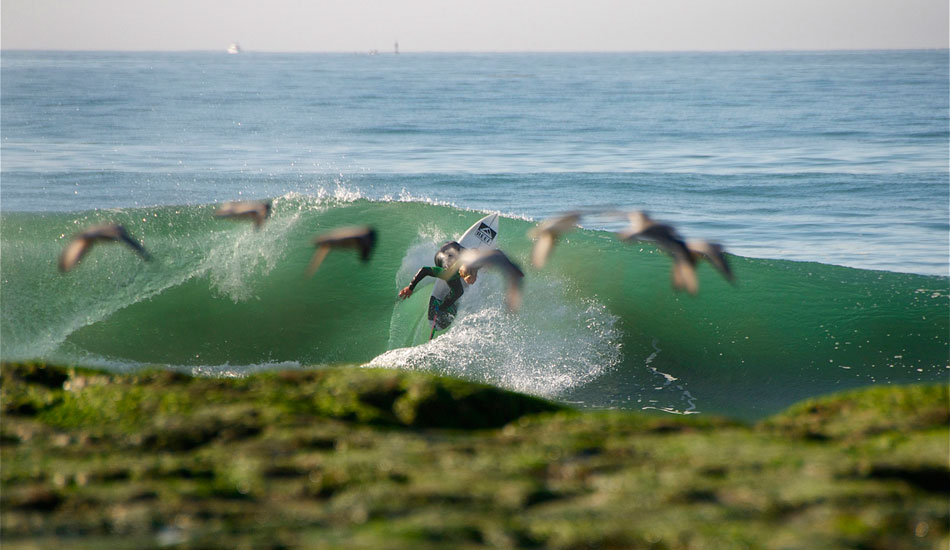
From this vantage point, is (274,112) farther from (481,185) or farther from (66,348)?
(66,348)

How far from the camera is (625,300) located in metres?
11.8

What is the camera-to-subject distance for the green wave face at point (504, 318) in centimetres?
1009

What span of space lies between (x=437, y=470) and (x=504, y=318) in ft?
25.7

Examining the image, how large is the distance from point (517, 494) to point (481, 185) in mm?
21821

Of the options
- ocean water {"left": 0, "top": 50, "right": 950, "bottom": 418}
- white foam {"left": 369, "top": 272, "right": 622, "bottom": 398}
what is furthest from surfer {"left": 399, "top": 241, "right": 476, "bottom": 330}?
ocean water {"left": 0, "top": 50, "right": 950, "bottom": 418}

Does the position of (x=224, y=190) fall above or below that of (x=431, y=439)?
below

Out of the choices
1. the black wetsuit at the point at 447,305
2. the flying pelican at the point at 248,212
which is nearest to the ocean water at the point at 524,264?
the black wetsuit at the point at 447,305

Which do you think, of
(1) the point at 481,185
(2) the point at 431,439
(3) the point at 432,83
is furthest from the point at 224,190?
(3) the point at 432,83

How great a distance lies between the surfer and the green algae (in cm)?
601

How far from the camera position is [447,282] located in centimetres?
1044

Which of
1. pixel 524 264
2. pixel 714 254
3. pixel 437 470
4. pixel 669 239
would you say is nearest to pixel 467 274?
pixel 524 264

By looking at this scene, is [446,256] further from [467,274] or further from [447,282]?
[467,274]

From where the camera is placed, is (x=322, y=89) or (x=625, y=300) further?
(x=322, y=89)

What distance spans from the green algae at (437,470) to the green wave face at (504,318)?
5697mm
